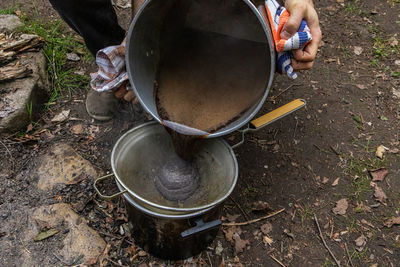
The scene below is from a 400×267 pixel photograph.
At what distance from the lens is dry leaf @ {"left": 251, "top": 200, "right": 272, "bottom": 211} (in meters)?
2.43

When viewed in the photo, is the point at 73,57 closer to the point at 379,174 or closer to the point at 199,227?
the point at 199,227

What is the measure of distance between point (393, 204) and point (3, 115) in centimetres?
294

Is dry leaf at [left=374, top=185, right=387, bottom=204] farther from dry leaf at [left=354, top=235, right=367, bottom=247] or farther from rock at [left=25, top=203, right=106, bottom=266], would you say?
rock at [left=25, top=203, right=106, bottom=266]

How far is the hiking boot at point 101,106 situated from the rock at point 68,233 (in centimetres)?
82

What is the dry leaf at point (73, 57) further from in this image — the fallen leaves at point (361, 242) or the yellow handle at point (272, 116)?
the fallen leaves at point (361, 242)

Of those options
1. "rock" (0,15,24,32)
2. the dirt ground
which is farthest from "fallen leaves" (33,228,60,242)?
"rock" (0,15,24,32)

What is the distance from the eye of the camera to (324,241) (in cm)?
231

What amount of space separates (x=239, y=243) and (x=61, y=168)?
136cm

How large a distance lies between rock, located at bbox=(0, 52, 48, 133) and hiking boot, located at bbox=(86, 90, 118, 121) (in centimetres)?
39

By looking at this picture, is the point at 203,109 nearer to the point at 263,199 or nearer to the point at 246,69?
the point at 246,69

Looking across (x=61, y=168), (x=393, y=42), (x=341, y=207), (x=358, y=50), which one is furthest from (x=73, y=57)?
(x=393, y=42)

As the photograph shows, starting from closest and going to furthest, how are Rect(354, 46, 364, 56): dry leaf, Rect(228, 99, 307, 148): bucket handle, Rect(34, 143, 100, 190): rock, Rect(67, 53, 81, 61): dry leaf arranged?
Rect(228, 99, 307, 148): bucket handle → Rect(34, 143, 100, 190): rock → Rect(67, 53, 81, 61): dry leaf → Rect(354, 46, 364, 56): dry leaf

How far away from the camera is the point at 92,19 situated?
2.40 m

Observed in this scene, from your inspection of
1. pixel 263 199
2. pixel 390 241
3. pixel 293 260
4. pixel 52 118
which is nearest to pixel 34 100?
pixel 52 118
